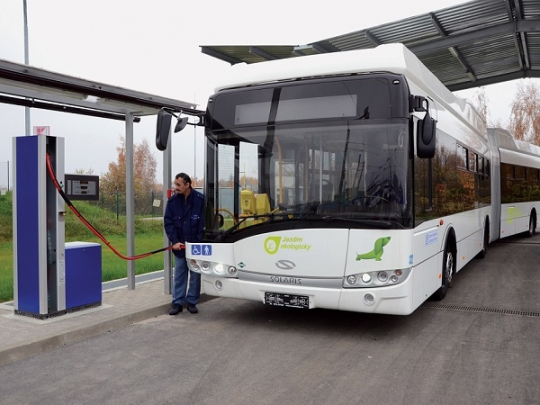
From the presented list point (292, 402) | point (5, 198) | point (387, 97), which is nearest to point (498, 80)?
point (387, 97)

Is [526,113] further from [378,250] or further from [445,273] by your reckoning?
[378,250]

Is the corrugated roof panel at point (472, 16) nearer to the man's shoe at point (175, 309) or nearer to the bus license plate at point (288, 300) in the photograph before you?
the bus license plate at point (288, 300)

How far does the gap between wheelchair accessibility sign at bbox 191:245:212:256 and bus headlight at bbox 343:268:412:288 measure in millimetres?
1710

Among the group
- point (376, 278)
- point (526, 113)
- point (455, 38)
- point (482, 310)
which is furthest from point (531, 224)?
point (526, 113)

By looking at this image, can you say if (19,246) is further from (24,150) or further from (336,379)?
(336,379)

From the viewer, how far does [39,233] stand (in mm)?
6332

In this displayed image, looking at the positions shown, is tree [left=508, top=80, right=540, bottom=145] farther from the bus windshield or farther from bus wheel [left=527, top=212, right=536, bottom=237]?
the bus windshield

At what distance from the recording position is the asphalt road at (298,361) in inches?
170

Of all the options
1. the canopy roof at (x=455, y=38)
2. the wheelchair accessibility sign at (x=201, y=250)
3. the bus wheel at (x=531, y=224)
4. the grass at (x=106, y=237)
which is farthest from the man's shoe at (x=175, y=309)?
the bus wheel at (x=531, y=224)

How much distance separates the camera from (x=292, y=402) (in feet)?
13.6

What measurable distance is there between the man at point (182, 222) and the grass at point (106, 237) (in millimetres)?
2576

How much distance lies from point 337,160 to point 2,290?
5.50m

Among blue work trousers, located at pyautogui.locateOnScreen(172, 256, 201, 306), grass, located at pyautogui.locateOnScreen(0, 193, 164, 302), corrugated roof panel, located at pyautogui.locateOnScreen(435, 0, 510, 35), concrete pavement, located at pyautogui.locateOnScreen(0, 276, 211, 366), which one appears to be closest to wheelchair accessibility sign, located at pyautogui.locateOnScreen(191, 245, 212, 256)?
blue work trousers, located at pyautogui.locateOnScreen(172, 256, 201, 306)

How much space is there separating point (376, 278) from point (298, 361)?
1.19 meters
